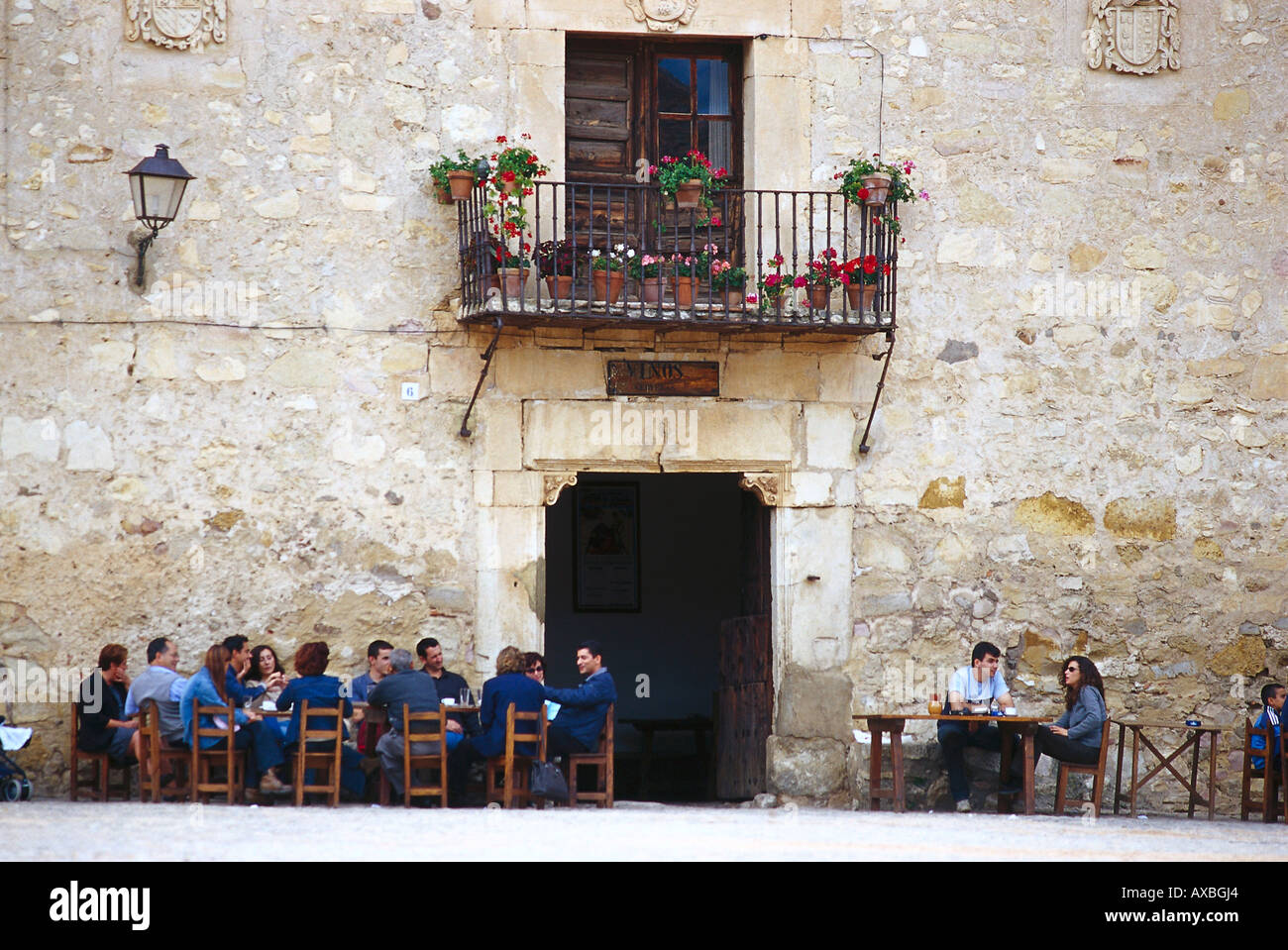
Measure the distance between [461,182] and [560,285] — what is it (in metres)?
0.79

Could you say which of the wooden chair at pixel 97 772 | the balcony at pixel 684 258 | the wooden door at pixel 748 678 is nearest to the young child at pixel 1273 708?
the wooden door at pixel 748 678

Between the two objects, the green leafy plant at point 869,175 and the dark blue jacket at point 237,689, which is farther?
the green leafy plant at point 869,175

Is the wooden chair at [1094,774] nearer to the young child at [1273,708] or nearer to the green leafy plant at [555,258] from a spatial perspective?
the young child at [1273,708]

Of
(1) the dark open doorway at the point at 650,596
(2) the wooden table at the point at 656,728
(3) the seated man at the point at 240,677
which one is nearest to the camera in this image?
(3) the seated man at the point at 240,677

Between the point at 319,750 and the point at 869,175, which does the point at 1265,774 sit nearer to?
the point at 869,175

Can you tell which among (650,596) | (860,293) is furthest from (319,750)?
(650,596)

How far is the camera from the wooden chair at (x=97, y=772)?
29.8ft

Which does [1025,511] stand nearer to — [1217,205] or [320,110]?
[1217,205]

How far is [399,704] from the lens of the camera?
29.7ft

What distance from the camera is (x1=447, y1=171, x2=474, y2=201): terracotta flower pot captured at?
9.73 metres

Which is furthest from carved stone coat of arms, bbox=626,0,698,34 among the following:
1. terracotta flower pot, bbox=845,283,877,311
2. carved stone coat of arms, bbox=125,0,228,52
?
carved stone coat of arms, bbox=125,0,228,52

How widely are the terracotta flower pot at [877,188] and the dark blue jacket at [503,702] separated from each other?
10.9 feet

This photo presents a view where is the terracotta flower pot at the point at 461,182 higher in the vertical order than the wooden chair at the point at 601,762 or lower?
higher

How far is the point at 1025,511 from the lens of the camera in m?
10.5
